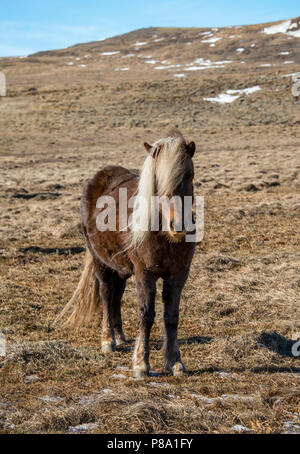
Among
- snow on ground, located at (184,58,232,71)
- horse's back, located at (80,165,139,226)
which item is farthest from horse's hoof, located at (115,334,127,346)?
snow on ground, located at (184,58,232,71)

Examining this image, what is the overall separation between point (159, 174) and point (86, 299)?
2280 millimetres

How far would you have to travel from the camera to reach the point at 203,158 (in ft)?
77.8

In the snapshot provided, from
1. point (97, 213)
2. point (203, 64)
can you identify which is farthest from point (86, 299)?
point (203, 64)

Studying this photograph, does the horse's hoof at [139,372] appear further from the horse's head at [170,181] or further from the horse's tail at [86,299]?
the horse's tail at [86,299]

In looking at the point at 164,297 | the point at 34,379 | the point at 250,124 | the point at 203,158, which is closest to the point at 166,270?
the point at 164,297

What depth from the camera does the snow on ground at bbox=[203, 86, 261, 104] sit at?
40.5 m

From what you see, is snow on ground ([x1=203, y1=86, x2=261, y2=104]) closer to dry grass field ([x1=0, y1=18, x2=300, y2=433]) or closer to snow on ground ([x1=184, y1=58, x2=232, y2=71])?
dry grass field ([x1=0, y1=18, x2=300, y2=433])

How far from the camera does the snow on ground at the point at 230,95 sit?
4047 centimetres

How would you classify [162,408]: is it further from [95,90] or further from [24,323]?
[95,90]

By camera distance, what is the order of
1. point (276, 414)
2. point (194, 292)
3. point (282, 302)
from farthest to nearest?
point (194, 292)
point (282, 302)
point (276, 414)

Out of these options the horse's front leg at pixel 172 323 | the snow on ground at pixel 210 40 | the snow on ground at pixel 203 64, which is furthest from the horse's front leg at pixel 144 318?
the snow on ground at pixel 210 40

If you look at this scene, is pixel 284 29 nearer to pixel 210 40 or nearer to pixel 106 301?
pixel 210 40
